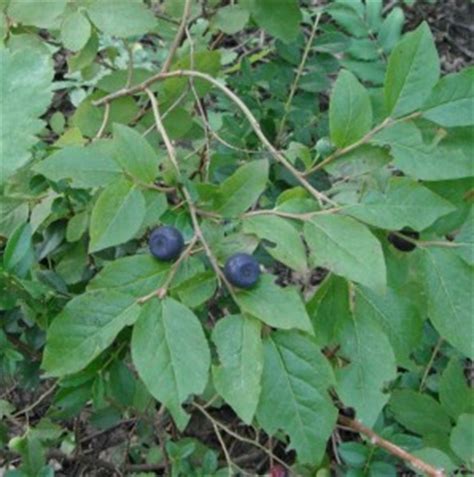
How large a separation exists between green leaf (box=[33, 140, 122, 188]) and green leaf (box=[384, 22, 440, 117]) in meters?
0.35

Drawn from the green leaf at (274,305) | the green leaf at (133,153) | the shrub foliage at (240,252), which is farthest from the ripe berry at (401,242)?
the green leaf at (133,153)

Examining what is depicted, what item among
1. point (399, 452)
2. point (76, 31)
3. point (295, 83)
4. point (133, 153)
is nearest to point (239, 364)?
point (133, 153)

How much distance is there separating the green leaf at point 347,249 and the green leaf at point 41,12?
590mm

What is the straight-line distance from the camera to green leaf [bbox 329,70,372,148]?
0.98 m

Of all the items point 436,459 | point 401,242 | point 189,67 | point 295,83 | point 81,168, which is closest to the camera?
point 81,168

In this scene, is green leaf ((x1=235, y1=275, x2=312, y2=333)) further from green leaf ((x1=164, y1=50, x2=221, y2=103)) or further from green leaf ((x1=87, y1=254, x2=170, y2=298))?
green leaf ((x1=164, y1=50, x2=221, y2=103))

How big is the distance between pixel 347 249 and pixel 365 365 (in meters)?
0.18

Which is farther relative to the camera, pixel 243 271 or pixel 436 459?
pixel 436 459

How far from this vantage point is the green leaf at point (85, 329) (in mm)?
903

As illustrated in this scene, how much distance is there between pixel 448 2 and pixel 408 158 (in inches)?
97.7

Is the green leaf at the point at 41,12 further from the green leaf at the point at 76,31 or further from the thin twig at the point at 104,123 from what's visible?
the thin twig at the point at 104,123

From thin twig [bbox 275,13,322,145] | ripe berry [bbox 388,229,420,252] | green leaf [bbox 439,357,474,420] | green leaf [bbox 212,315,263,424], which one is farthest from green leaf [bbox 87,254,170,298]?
thin twig [bbox 275,13,322,145]

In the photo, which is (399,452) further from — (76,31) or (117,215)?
(76,31)

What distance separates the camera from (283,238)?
900 millimetres
